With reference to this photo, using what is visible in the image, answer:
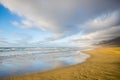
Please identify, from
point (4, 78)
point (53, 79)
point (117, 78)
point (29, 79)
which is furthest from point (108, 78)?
point (4, 78)

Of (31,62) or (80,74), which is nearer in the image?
(80,74)

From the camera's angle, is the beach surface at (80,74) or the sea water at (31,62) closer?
the beach surface at (80,74)

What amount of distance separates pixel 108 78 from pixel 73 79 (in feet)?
7.74

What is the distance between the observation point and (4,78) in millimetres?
7812

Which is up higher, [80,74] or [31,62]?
[31,62]

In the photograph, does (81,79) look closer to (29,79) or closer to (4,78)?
(29,79)

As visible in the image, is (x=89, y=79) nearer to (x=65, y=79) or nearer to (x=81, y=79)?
(x=81, y=79)

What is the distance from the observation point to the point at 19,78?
25.9 ft

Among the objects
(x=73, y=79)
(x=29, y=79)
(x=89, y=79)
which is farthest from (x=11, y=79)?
(x=89, y=79)

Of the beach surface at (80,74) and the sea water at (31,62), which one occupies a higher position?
the sea water at (31,62)

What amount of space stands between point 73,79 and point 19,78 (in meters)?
3.98

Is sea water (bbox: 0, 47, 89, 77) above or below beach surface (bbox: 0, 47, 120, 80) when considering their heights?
above

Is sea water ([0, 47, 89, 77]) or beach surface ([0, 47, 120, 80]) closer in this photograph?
beach surface ([0, 47, 120, 80])

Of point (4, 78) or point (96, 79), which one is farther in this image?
point (4, 78)
